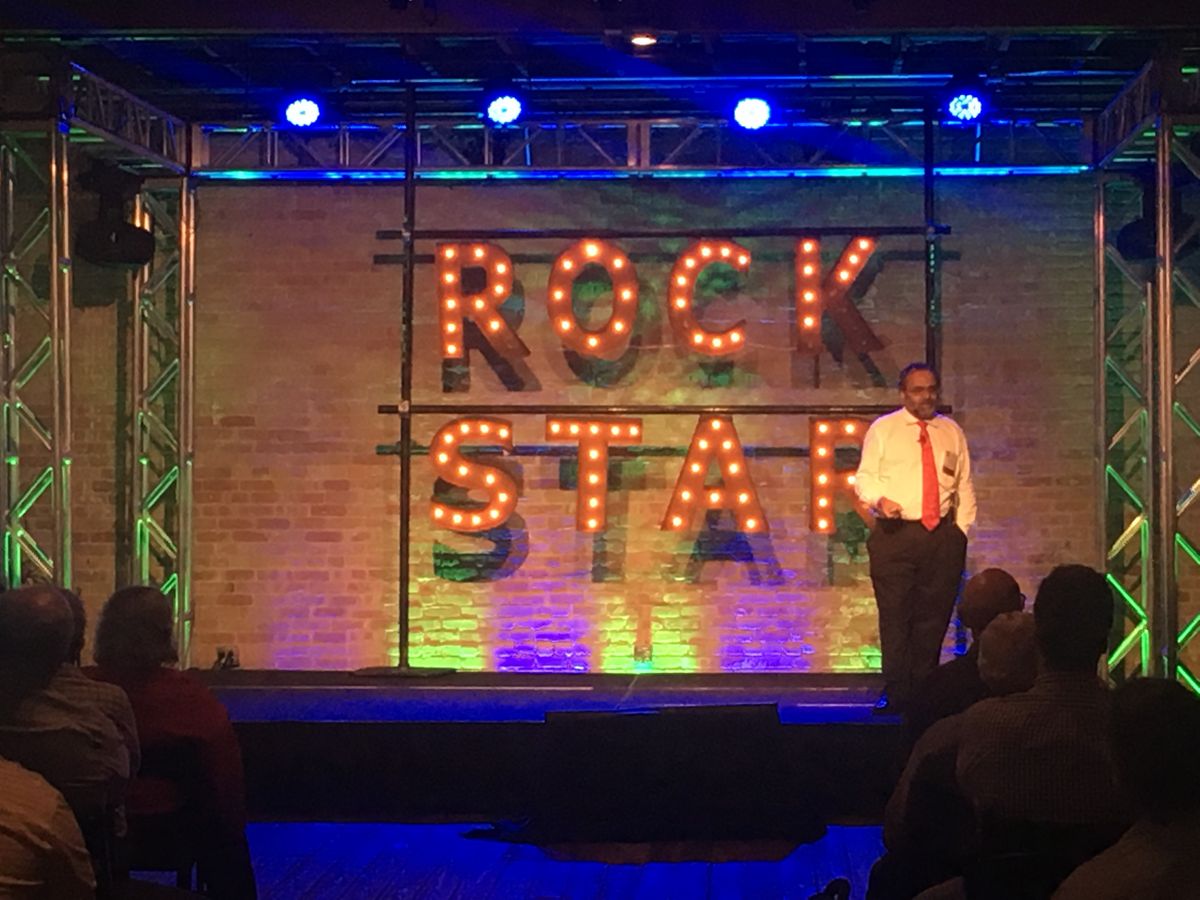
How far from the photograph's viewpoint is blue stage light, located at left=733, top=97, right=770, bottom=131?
8.10 m

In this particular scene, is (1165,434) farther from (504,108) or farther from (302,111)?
(302,111)

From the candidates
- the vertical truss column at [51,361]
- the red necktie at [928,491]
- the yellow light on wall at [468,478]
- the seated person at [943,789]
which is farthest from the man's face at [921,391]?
the vertical truss column at [51,361]

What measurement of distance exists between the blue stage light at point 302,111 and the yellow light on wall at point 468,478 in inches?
41.4

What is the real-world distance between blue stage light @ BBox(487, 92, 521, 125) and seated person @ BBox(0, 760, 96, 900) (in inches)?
238

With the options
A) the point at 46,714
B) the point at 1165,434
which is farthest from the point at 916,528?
the point at 46,714

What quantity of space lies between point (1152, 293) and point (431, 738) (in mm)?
5038

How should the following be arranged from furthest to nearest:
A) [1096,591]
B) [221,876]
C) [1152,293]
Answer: [1152,293]
[221,876]
[1096,591]

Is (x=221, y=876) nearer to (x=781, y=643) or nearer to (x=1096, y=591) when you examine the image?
(x=1096, y=591)

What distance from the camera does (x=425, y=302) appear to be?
352 inches

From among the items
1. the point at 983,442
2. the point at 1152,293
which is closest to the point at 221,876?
the point at 983,442

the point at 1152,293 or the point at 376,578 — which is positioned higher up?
the point at 1152,293

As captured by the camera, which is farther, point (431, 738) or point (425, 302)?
point (425, 302)

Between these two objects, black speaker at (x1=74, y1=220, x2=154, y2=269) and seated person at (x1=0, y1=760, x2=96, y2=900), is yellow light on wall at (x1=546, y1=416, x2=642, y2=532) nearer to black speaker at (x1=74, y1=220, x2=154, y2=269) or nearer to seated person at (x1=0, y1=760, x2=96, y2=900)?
black speaker at (x1=74, y1=220, x2=154, y2=269)

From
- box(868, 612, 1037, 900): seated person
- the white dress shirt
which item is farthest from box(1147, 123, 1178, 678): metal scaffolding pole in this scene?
box(868, 612, 1037, 900): seated person
